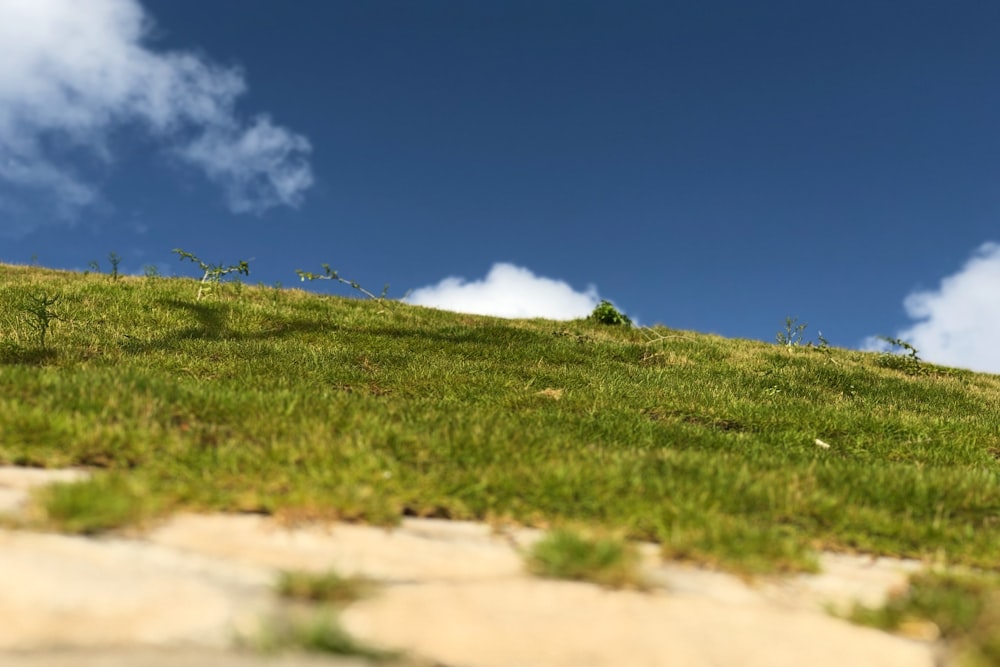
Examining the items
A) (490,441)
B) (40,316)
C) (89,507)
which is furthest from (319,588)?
(40,316)

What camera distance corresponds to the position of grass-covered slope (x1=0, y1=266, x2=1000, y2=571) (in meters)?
4.25

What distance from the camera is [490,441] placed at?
Answer: 5.77 meters

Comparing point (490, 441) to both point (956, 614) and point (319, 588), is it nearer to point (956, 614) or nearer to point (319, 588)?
point (319, 588)

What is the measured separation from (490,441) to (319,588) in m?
2.93

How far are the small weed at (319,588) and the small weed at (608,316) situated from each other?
17052 millimetres

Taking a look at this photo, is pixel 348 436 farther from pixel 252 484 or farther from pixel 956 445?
pixel 956 445

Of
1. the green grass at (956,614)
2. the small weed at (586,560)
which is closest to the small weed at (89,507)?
the small weed at (586,560)

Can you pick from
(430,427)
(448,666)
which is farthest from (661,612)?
(430,427)

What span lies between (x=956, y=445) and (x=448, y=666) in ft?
27.3

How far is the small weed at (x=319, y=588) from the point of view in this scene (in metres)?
2.89

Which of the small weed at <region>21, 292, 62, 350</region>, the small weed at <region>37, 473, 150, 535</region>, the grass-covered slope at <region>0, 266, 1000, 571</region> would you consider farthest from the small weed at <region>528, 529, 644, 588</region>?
the small weed at <region>21, 292, 62, 350</region>

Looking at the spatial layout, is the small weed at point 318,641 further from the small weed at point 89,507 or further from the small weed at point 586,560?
the small weed at point 89,507

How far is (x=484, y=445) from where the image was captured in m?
5.69

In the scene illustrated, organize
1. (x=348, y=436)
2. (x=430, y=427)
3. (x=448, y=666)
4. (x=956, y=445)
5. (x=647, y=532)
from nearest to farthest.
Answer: (x=448, y=666) < (x=647, y=532) < (x=348, y=436) < (x=430, y=427) < (x=956, y=445)
